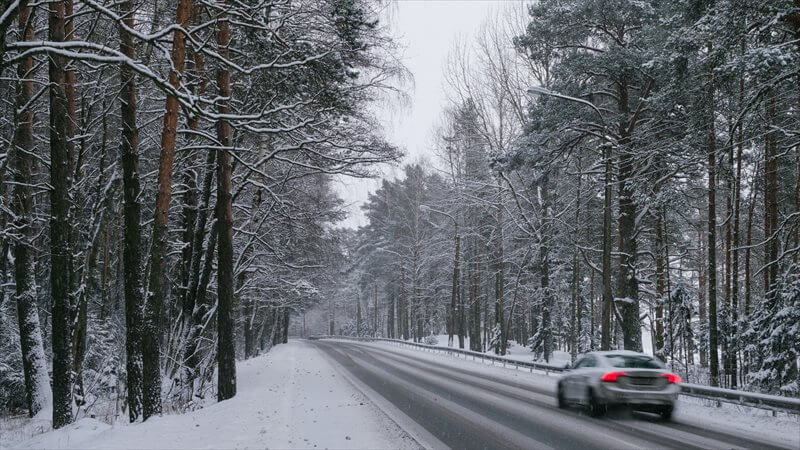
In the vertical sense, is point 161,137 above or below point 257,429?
above

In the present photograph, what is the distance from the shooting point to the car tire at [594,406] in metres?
11.2

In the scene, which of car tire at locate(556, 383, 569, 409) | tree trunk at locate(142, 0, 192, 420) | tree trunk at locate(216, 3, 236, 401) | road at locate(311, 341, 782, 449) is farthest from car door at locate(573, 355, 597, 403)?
tree trunk at locate(142, 0, 192, 420)

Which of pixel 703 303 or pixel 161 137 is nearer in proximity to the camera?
pixel 161 137

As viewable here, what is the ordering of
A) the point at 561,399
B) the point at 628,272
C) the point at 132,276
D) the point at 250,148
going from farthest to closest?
the point at 628,272 → the point at 250,148 → the point at 561,399 → the point at 132,276

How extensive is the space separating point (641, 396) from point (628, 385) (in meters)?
0.30

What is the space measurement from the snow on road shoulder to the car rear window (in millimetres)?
4941

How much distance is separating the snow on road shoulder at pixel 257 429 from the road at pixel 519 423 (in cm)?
96

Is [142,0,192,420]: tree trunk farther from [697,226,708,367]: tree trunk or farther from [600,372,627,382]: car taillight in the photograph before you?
[697,226,708,367]: tree trunk

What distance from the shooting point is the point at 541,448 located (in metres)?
7.81

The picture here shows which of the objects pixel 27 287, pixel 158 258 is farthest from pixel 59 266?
pixel 27 287

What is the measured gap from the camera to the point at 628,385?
1089 cm

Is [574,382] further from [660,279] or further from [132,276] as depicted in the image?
[660,279]

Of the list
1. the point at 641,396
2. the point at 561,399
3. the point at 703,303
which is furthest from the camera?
the point at 703,303

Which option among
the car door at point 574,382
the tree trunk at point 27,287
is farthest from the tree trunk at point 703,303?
the tree trunk at point 27,287
